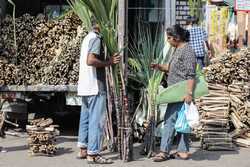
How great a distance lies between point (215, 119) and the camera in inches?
365

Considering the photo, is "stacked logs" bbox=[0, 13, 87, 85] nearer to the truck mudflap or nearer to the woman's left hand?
the truck mudflap

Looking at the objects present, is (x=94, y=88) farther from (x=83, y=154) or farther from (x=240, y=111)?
(x=240, y=111)

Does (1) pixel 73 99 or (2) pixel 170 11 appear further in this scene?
(2) pixel 170 11

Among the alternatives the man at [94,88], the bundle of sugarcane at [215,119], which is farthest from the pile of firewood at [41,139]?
the bundle of sugarcane at [215,119]

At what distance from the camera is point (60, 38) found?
966cm

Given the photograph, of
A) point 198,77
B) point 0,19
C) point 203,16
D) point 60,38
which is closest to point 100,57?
point 198,77

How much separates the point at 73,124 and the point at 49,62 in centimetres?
201

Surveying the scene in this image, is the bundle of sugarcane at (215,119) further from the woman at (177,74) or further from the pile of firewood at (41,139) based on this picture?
the pile of firewood at (41,139)

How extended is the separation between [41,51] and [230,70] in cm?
306

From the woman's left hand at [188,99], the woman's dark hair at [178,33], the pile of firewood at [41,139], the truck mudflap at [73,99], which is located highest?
the woman's dark hair at [178,33]

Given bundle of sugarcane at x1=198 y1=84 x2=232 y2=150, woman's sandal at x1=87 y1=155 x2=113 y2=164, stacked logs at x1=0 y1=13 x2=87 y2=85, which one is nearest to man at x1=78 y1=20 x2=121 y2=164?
woman's sandal at x1=87 y1=155 x2=113 y2=164

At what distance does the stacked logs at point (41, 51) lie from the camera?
9297 mm

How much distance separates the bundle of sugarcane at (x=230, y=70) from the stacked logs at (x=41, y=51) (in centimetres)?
218

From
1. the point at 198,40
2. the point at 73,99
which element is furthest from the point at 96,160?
the point at 198,40
